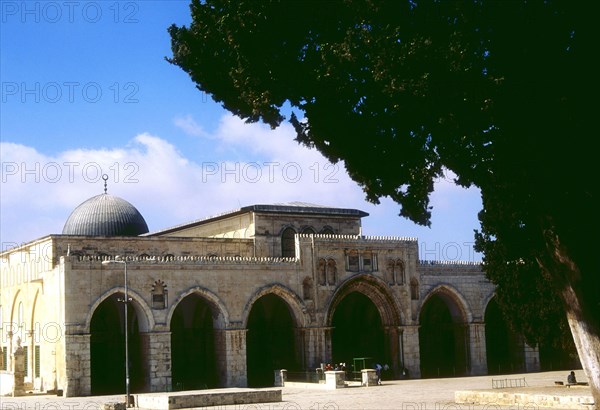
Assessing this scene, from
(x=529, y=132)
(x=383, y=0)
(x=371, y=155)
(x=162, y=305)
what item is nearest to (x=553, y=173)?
(x=529, y=132)

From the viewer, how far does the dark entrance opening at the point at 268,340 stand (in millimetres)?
46969

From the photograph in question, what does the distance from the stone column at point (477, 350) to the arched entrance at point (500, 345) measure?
1442 millimetres

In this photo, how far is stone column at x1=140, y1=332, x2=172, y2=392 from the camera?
3878 centimetres

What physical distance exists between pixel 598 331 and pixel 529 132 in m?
4.35

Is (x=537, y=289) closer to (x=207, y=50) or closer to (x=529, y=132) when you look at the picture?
(x=529, y=132)

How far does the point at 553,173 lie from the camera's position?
17.3 meters

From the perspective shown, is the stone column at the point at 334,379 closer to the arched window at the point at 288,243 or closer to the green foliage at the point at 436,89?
the arched window at the point at 288,243

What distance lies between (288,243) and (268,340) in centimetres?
572

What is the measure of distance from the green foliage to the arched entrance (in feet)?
108

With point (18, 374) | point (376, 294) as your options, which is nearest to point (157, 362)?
point (18, 374)

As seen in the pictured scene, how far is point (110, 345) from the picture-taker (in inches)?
1745

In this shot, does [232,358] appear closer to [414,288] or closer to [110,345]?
[110,345]

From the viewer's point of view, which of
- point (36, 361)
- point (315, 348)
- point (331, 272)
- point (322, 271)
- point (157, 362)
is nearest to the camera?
point (157, 362)

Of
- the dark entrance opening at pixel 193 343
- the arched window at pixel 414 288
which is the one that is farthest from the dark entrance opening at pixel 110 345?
the arched window at pixel 414 288
